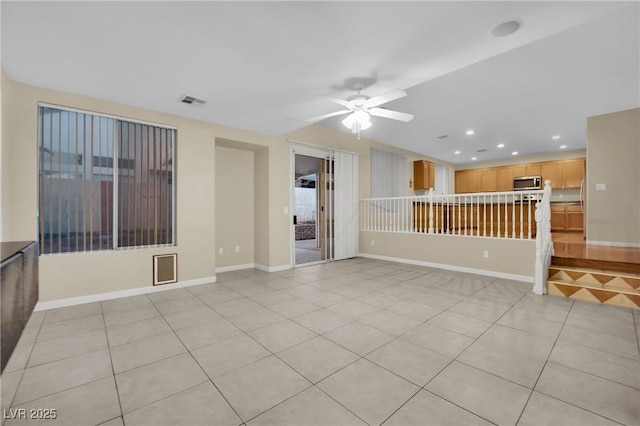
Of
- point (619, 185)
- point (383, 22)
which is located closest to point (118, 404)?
point (383, 22)

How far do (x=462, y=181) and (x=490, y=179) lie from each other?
93cm

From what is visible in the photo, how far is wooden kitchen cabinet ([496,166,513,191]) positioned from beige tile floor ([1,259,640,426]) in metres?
6.97

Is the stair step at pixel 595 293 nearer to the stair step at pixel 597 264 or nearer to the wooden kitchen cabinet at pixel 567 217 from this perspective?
the stair step at pixel 597 264

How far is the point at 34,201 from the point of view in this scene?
3.09 metres

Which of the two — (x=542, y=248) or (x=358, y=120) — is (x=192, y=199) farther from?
(x=542, y=248)

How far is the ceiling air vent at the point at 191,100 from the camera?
11.2 feet

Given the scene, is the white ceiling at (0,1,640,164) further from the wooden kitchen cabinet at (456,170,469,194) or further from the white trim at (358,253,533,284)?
the wooden kitchen cabinet at (456,170,469,194)

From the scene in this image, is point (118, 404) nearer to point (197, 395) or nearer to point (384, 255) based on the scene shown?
point (197, 395)

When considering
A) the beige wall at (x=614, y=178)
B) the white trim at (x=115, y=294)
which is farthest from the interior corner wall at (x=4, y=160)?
the beige wall at (x=614, y=178)

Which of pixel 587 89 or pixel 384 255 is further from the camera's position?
pixel 384 255

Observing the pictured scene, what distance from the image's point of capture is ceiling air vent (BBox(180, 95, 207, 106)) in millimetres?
3412

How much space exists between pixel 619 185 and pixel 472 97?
358 centimetres

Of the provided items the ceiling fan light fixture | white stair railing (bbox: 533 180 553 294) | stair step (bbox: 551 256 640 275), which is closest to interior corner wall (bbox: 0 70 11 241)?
the ceiling fan light fixture

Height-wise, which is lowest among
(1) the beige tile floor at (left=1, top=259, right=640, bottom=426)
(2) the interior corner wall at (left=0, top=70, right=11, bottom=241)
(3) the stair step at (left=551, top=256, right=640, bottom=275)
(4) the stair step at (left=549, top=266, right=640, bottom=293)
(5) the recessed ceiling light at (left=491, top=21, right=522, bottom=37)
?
(1) the beige tile floor at (left=1, top=259, right=640, bottom=426)
